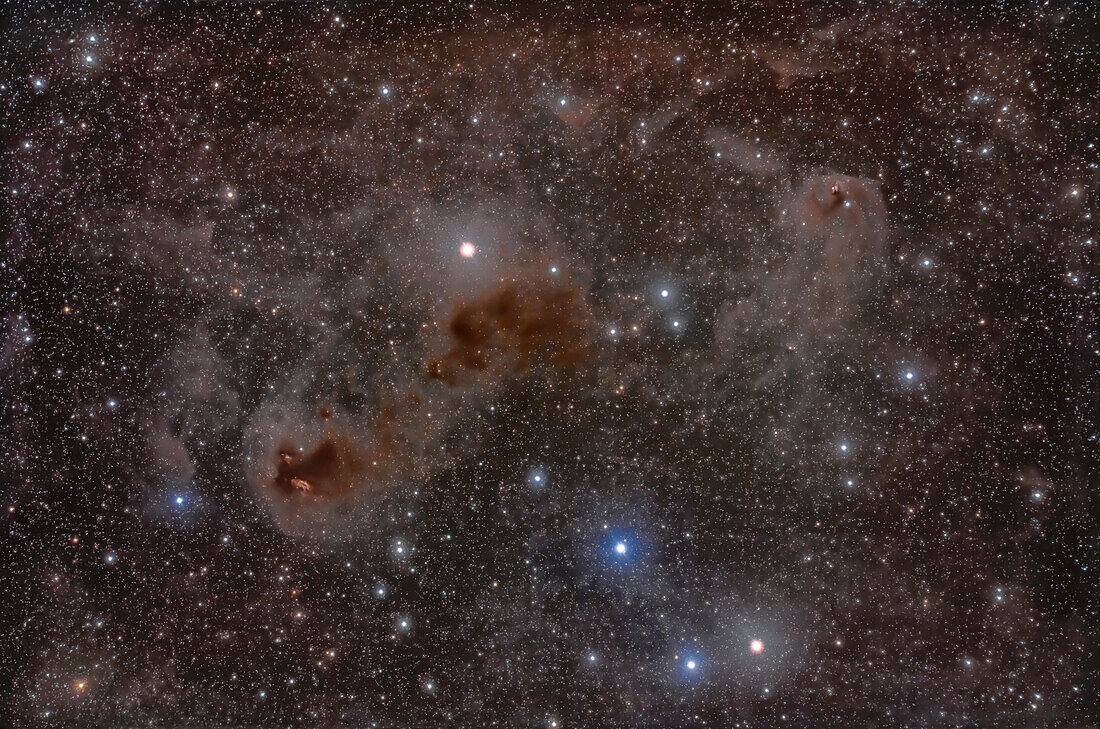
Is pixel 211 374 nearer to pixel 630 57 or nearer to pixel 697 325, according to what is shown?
pixel 697 325

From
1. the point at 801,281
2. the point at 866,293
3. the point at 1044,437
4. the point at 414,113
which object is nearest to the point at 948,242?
the point at 866,293

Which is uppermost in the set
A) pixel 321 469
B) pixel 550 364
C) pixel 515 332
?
pixel 515 332

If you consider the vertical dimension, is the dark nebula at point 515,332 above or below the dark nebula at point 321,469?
above

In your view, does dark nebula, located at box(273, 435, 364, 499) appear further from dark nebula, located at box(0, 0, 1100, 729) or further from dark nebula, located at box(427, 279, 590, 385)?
dark nebula, located at box(427, 279, 590, 385)

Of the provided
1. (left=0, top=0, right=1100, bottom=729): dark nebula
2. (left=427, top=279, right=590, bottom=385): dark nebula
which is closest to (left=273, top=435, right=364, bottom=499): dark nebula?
(left=0, top=0, right=1100, bottom=729): dark nebula

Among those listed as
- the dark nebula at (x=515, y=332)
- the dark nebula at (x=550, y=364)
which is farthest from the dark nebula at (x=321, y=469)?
the dark nebula at (x=515, y=332)

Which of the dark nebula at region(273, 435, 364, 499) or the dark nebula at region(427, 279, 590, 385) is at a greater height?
the dark nebula at region(427, 279, 590, 385)

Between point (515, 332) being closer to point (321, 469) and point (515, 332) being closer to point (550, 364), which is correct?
point (550, 364)

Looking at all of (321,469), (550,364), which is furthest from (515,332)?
(321,469)

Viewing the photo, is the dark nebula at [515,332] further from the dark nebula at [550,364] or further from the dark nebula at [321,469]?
the dark nebula at [321,469]

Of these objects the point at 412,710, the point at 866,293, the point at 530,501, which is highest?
the point at 866,293

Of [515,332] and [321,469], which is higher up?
[515,332]
